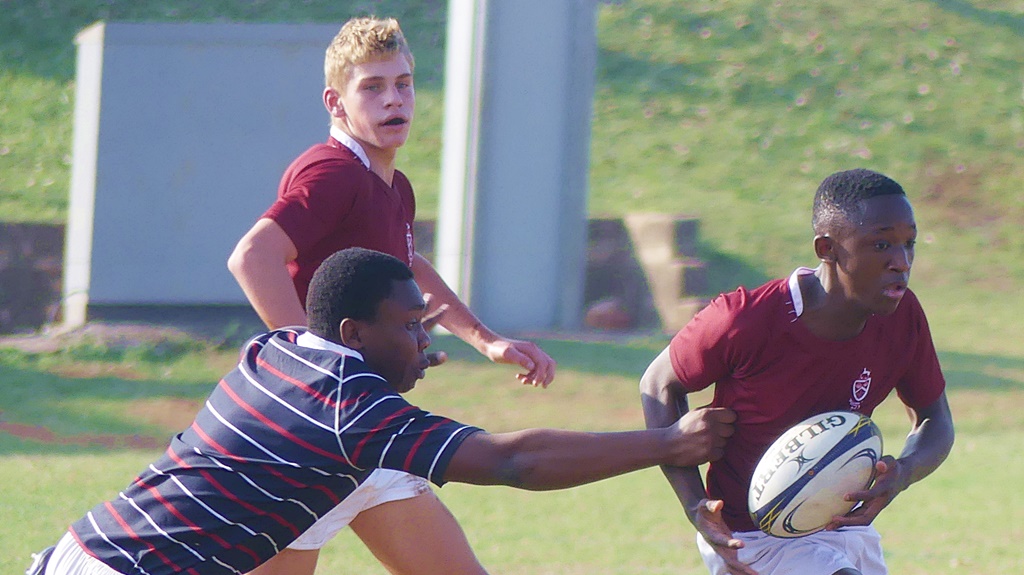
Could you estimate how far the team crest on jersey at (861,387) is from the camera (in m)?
4.14

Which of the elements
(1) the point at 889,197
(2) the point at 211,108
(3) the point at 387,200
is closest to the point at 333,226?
(3) the point at 387,200

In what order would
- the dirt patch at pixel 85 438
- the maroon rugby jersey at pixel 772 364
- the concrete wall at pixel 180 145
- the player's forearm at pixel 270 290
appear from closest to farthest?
the maroon rugby jersey at pixel 772 364 < the player's forearm at pixel 270 290 < the dirt patch at pixel 85 438 < the concrete wall at pixel 180 145

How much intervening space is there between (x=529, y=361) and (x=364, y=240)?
2.16 ft

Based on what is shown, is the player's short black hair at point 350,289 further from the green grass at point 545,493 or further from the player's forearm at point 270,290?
the green grass at point 545,493

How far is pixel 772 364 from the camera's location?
408 cm

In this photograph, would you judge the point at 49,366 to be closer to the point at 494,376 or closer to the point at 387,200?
the point at 494,376

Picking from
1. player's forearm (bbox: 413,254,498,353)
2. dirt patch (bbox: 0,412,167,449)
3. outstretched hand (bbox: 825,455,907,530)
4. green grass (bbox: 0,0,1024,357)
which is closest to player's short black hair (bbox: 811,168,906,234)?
outstretched hand (bbox: 825,455,907,530)

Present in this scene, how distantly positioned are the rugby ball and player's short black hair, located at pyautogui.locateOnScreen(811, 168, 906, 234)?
0.56 m

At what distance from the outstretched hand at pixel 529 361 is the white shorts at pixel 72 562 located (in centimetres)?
149

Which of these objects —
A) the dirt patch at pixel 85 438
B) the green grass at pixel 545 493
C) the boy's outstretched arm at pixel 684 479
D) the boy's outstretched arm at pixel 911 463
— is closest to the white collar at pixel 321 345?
Answer: the boy's outstretched arm at pixel 684 479

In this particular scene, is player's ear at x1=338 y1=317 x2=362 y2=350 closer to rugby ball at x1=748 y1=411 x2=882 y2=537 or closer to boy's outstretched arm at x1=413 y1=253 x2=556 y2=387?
boy's outstretched arm at x1=413 y1=253 x2=556 y2=387

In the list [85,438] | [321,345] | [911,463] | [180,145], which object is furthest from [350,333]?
[180,145]

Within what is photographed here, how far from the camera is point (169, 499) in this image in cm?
349

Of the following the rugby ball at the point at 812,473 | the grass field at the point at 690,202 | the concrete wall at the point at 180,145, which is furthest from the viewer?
the concrete wall at the point at 180,145
